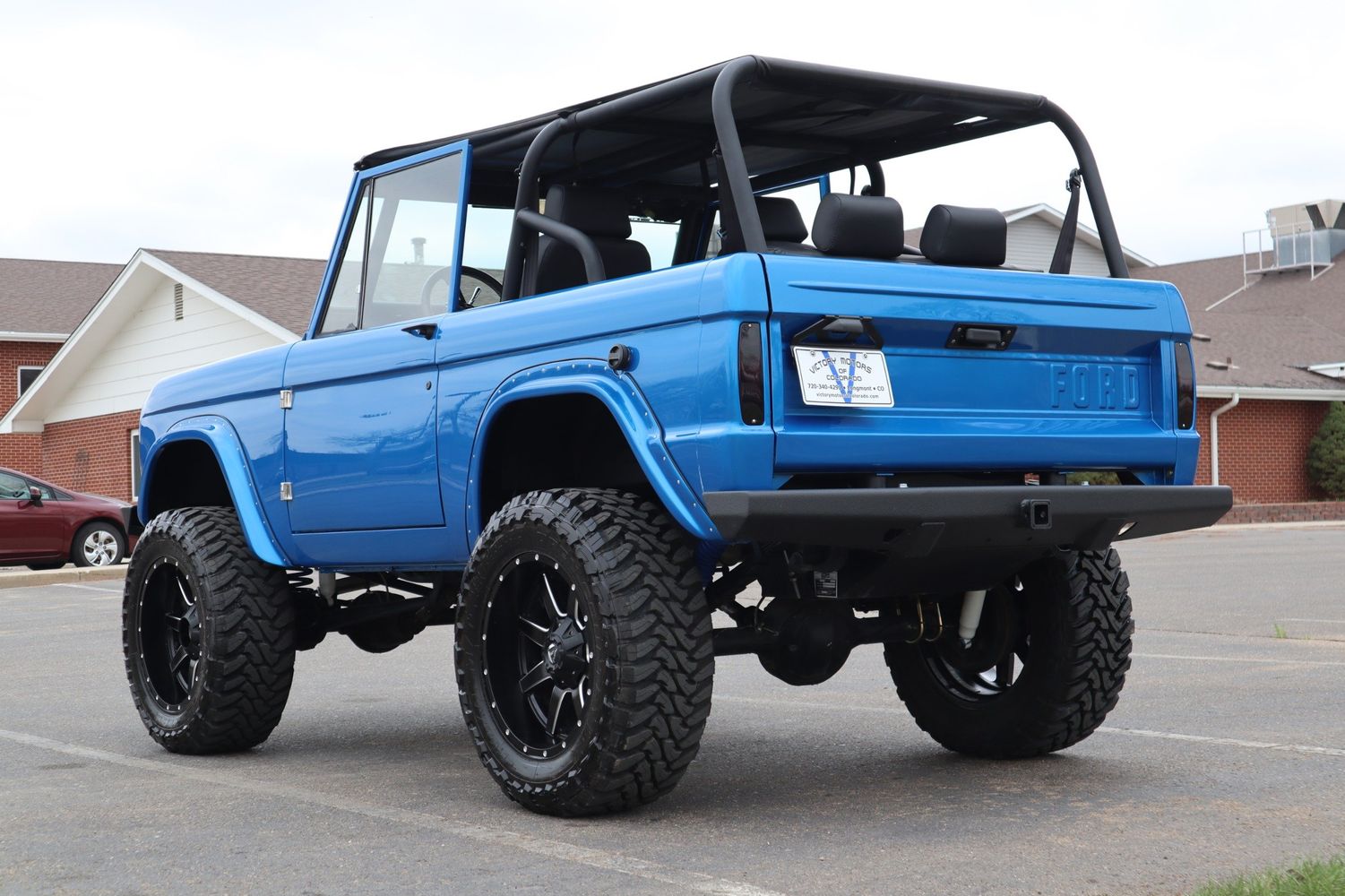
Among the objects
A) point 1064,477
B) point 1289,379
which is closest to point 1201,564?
point 1064,477

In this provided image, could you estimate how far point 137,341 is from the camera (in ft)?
101

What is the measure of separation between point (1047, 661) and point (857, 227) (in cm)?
181

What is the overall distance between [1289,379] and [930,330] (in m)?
33.6

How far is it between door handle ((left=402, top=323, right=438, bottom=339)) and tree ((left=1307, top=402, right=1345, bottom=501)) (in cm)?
3288

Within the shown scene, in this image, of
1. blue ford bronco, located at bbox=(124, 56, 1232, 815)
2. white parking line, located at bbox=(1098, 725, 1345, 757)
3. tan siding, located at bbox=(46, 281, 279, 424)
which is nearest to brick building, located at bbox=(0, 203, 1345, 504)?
tan siding, located at bbox=(46, 281, 279, 424)

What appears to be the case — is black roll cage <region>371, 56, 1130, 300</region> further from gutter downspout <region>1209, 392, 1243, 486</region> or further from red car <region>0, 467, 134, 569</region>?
gutter downspout <region>1209, 392, 1243, 486</region>

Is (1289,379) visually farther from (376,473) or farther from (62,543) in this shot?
(376,473)

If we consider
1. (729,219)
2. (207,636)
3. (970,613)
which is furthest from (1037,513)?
(207,636)

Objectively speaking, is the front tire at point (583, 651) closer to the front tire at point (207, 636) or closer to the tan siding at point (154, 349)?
the front tire at point (207, 636)

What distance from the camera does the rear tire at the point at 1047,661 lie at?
6.09 meters

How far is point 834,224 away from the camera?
5.40 meters

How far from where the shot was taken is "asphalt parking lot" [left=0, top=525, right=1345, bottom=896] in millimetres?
4566

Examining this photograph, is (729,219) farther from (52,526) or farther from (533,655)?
(52,526)

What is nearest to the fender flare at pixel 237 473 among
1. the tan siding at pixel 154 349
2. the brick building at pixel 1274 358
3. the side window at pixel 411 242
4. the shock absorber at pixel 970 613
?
the side window at pixel 411 242
